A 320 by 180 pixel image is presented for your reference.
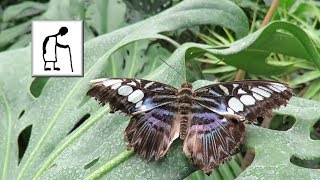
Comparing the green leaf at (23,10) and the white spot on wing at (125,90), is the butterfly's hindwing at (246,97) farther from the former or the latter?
the green leaf at (23,10)

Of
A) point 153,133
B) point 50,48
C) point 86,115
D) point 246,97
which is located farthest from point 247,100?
point 50,48

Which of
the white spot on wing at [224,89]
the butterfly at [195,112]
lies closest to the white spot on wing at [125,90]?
the butterfly at [195,112]

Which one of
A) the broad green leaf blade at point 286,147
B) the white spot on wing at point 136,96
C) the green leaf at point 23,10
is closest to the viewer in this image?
the broad green leaf blade at point 286,147

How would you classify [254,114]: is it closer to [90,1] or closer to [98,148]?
[98,148]

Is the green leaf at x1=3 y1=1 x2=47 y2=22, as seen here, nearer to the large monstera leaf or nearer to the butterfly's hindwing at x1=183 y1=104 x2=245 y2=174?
the large monstera leaf

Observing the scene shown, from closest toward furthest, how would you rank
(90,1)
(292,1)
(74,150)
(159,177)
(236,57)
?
(159,177), (74,150), (236,57), (292,1), (90,1)

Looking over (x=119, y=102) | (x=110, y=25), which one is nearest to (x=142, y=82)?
(x=119, y=102)
